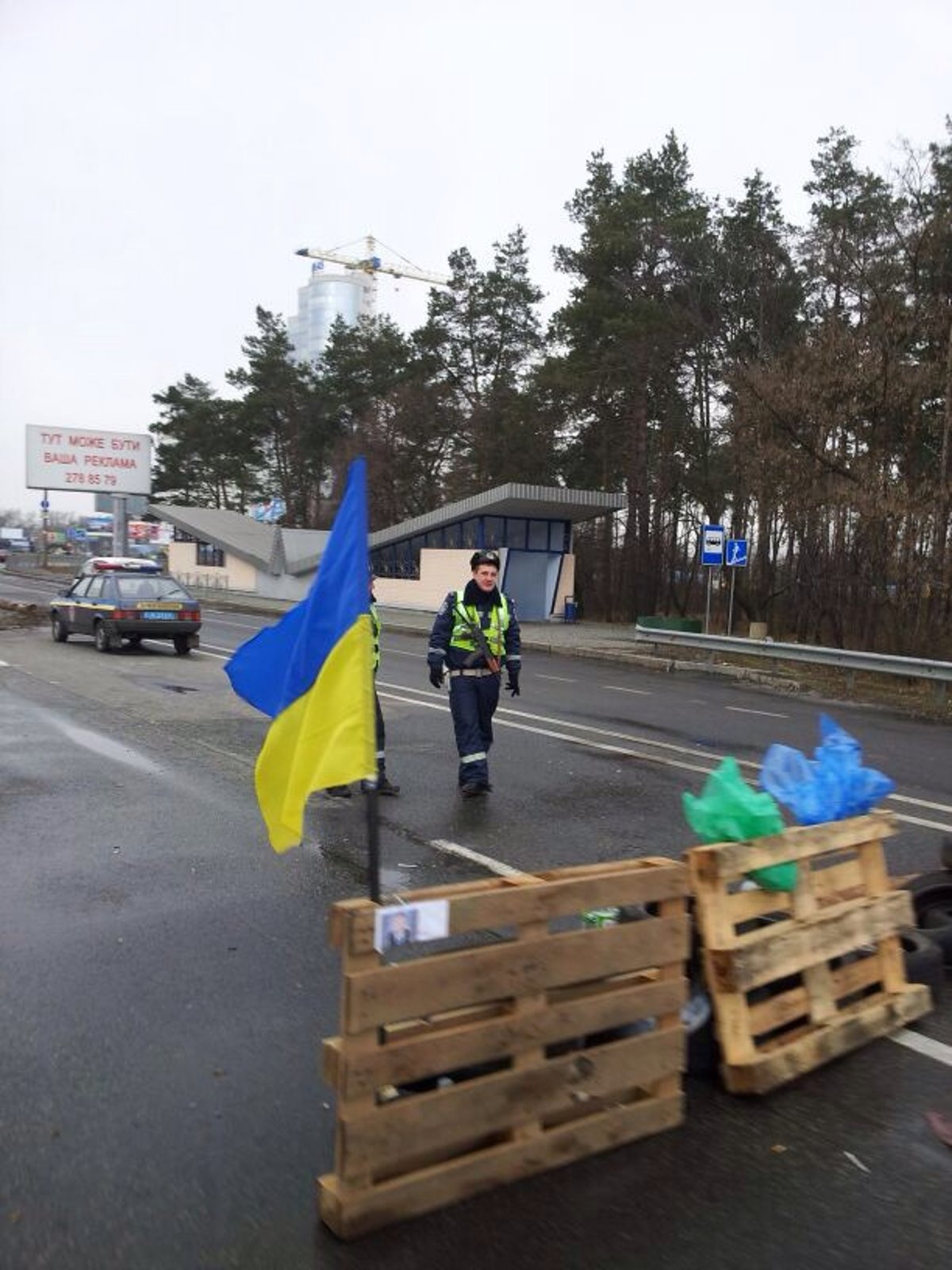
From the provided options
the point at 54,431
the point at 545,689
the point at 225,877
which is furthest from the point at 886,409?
the point at 54,431

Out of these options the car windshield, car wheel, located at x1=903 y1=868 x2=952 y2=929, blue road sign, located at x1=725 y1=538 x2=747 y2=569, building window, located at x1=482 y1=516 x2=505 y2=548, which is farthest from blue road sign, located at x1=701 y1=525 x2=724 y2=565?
car wheel, located at x1=903 y1=868 x2=952 y2=929

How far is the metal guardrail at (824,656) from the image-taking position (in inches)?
613

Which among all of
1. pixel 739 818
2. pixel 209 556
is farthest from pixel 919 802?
pixel 209 556

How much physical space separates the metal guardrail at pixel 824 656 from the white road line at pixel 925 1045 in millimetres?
12535

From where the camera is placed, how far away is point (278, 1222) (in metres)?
2.72

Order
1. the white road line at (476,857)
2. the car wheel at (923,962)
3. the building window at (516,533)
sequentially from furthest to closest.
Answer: the building window at (516,533) < the white road line at (476,857) < the car wheel at (923,962)

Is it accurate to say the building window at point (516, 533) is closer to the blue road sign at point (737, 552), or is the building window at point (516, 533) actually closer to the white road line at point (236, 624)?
the white road line at point (236, 624)

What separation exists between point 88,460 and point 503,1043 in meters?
49.5

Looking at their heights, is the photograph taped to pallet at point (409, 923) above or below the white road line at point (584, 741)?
above

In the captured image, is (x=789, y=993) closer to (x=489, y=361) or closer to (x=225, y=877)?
(x=225, y=877)

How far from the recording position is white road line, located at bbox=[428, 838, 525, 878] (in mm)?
5887

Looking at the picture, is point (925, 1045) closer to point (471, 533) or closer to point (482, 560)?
point (482, 560)

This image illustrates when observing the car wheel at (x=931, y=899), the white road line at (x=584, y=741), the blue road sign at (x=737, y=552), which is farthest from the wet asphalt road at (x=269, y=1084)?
the blue road sign at (x=737, y=552)

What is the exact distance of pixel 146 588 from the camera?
18.7 metres
